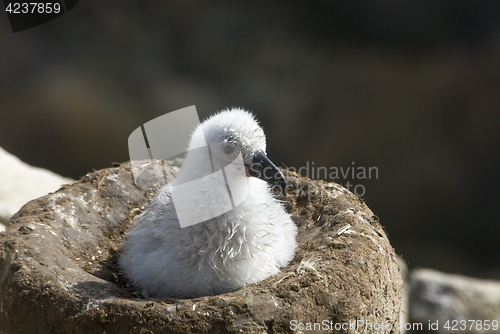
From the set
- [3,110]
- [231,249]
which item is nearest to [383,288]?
[231,249]

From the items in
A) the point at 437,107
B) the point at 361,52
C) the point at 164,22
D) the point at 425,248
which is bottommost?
the point at 425,248

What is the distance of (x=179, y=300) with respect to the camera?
165 centimetres

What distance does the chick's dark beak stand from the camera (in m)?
1.96

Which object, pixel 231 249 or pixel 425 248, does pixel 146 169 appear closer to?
pixel 231 249

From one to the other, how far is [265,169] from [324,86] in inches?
112

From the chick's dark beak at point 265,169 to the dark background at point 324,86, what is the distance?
6.77ft

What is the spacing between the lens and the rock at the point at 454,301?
4156 millimetres

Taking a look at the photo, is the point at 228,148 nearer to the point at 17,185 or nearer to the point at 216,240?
the point at 216,240

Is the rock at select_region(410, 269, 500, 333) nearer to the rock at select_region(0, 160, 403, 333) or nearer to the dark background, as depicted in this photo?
the dark background

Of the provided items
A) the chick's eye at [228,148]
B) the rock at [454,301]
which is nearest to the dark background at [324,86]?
the rock at [454,301]

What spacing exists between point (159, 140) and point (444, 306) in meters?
3.84

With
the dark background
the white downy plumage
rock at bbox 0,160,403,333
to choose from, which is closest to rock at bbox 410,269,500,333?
the dark background

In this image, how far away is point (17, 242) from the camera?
1981mm

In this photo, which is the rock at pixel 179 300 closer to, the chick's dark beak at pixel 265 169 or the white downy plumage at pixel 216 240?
the white downy plumage at pixel 216 240
